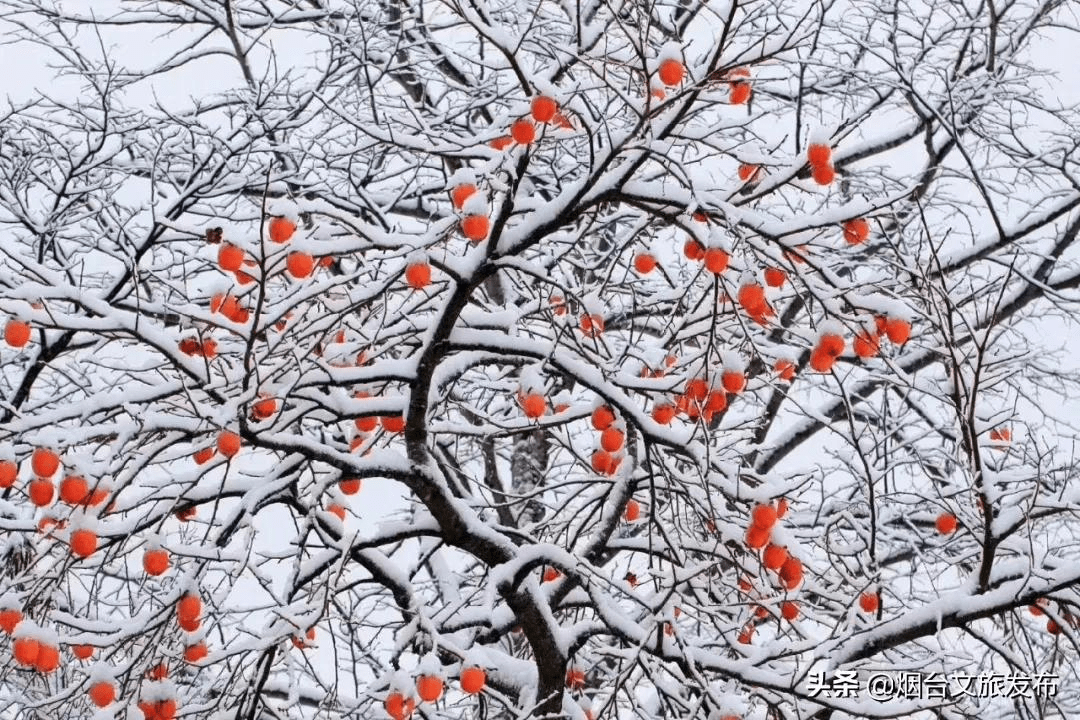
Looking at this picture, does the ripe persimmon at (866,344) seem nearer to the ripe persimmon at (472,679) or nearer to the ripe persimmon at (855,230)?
the ripe persimmon at (855,230)

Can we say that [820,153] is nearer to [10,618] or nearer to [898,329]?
[898,329]

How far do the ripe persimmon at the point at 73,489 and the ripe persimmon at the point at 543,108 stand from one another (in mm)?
1589

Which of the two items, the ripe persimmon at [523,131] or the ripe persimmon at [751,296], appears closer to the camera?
the ripe persimmon at [523,131]

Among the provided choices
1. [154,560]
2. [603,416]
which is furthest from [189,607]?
[603,416]

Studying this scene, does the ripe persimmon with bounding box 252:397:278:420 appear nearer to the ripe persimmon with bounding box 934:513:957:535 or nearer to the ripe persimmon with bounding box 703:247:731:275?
the ripe persimmon with bounding box 703:247:731:275

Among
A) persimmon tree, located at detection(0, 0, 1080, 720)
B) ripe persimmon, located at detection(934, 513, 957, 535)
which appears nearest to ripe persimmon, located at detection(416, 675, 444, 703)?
persimmon tree, located at detection(0, 0, 1080, 720)

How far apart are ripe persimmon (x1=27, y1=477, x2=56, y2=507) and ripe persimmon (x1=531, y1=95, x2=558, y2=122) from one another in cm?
167

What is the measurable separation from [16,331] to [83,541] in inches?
23.6

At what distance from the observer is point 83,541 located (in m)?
3.16

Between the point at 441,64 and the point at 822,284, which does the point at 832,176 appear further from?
the point at 441,64

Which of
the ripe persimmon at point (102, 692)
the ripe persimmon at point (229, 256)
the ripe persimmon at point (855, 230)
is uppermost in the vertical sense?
the ripe persimmon at point (855, 230)

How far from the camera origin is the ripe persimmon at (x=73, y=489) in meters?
3.14

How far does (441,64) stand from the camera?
23.8ft

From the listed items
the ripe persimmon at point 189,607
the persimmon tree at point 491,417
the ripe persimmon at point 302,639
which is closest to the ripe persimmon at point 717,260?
the persimmon tree at point 491,417
